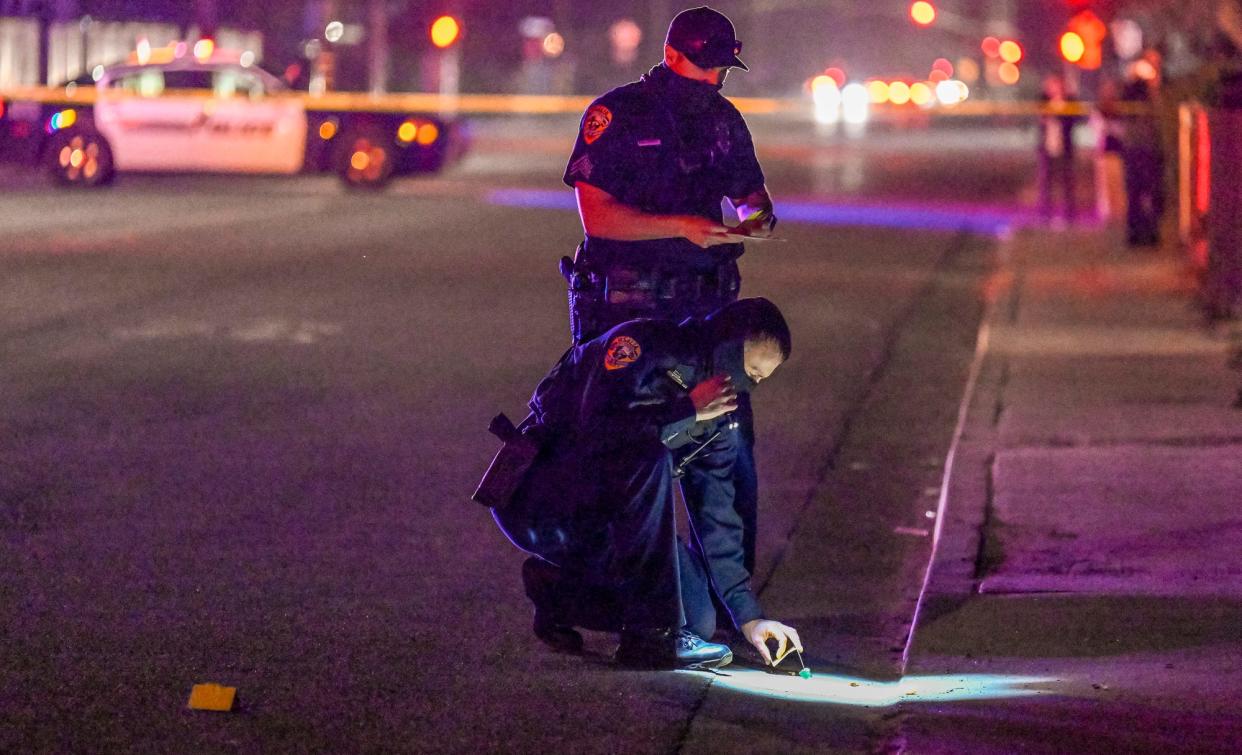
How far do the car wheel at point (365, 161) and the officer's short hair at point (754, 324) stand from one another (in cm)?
2048

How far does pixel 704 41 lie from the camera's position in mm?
5246

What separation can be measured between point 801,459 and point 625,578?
3500 millimetres

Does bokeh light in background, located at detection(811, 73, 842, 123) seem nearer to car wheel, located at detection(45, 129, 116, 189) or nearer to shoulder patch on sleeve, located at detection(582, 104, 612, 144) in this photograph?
car wheel, located at detection(45, 129, 116, 189)

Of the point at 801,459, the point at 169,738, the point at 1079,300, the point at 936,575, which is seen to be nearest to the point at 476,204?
the point at 1079,300

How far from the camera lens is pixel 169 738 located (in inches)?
183

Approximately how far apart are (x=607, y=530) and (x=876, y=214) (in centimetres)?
1832

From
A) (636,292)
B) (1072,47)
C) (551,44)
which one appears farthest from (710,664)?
(551,44)

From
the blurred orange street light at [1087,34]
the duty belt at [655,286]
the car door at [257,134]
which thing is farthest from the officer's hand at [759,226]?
the car door at [257,134]

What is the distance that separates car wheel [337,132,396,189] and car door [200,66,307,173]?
55 cm

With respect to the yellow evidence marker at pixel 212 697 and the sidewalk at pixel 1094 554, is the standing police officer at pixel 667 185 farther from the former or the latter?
the yellow evidence marker at pixel 212 697

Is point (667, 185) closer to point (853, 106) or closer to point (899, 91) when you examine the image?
point (853, 106)

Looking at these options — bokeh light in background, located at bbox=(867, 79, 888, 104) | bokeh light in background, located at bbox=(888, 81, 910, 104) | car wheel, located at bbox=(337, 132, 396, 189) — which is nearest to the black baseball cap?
car wheel, located at bbox=(337, 132, 396, 189)

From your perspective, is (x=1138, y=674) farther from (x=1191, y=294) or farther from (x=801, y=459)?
(x=1191, y=294)

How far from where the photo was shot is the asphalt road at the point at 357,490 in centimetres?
495
